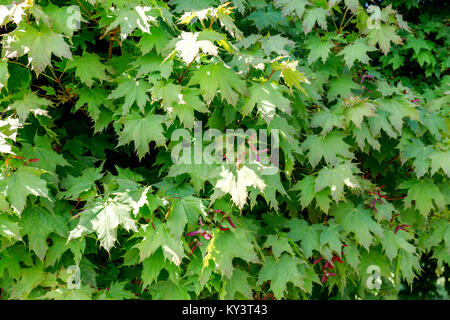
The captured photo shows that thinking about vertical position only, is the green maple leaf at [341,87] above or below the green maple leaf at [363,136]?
above

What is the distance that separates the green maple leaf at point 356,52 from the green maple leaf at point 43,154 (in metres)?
2.02

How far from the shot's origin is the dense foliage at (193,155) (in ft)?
6.91

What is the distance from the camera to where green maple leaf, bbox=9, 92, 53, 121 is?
2.21 m

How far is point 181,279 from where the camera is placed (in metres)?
2.25

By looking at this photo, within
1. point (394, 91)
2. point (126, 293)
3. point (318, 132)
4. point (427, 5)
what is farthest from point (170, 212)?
point (427, 5)

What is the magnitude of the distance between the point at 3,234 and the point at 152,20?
134cm

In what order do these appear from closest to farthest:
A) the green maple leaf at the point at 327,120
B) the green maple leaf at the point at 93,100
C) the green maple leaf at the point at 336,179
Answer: the green maple leaf at the point at 93,100 < the green maple leaf at the point at 336,179 < the green maple leaf at the point at 327,120

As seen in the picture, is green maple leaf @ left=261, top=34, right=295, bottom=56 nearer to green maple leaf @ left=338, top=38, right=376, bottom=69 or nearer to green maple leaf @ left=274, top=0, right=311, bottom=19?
green maple leaf @ left=274, top=0, right=311, bottom=19

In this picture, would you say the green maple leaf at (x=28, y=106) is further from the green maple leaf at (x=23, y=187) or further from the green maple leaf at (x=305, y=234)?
the green maple leaf at (x=305, y=234)

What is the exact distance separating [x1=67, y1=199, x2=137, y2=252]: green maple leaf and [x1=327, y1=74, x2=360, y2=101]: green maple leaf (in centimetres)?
181

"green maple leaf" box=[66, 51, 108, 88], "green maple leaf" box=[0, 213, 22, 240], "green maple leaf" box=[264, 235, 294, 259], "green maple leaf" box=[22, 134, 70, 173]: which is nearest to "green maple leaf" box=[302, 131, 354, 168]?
"green maple leaf" box=[264, 235, 294, 259]

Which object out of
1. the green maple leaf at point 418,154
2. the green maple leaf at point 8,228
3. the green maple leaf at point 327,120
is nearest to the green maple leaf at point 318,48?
the green maple leaf at point 327,120

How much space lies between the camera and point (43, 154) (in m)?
2.29

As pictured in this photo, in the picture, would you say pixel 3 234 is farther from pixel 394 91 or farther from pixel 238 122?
pixel 394 91
